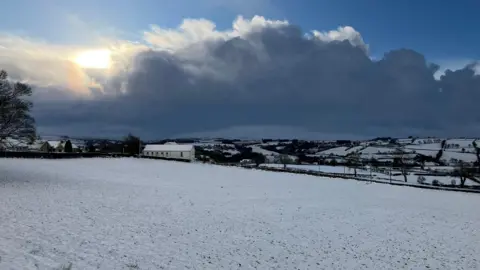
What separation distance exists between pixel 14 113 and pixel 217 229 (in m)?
23.4

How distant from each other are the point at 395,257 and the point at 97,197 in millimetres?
19410

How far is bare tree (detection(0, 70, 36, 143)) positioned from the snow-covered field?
3.95 metres

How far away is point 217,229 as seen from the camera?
20.8 metres

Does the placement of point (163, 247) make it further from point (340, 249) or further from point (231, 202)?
point (231, 202)

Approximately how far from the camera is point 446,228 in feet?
84.6

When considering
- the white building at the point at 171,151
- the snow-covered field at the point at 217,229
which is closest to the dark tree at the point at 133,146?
the white building at the point at 171,151

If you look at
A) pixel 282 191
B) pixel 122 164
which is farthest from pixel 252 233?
pixel 122 164

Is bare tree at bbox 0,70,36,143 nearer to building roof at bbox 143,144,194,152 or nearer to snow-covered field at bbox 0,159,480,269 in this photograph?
snow-covered field at bbox 0,159,480,269

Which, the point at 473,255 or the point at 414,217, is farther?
the point at 414,217

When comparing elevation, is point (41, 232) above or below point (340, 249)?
above

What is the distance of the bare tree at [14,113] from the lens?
34312 millimetres

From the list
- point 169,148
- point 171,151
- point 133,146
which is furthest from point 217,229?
point 169,148

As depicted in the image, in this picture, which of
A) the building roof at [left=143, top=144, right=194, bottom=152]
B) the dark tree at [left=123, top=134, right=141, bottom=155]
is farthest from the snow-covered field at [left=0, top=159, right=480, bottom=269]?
the building roof at [left=143, top=144, right=194, bottom=152]

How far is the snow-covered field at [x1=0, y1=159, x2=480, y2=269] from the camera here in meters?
15.1
